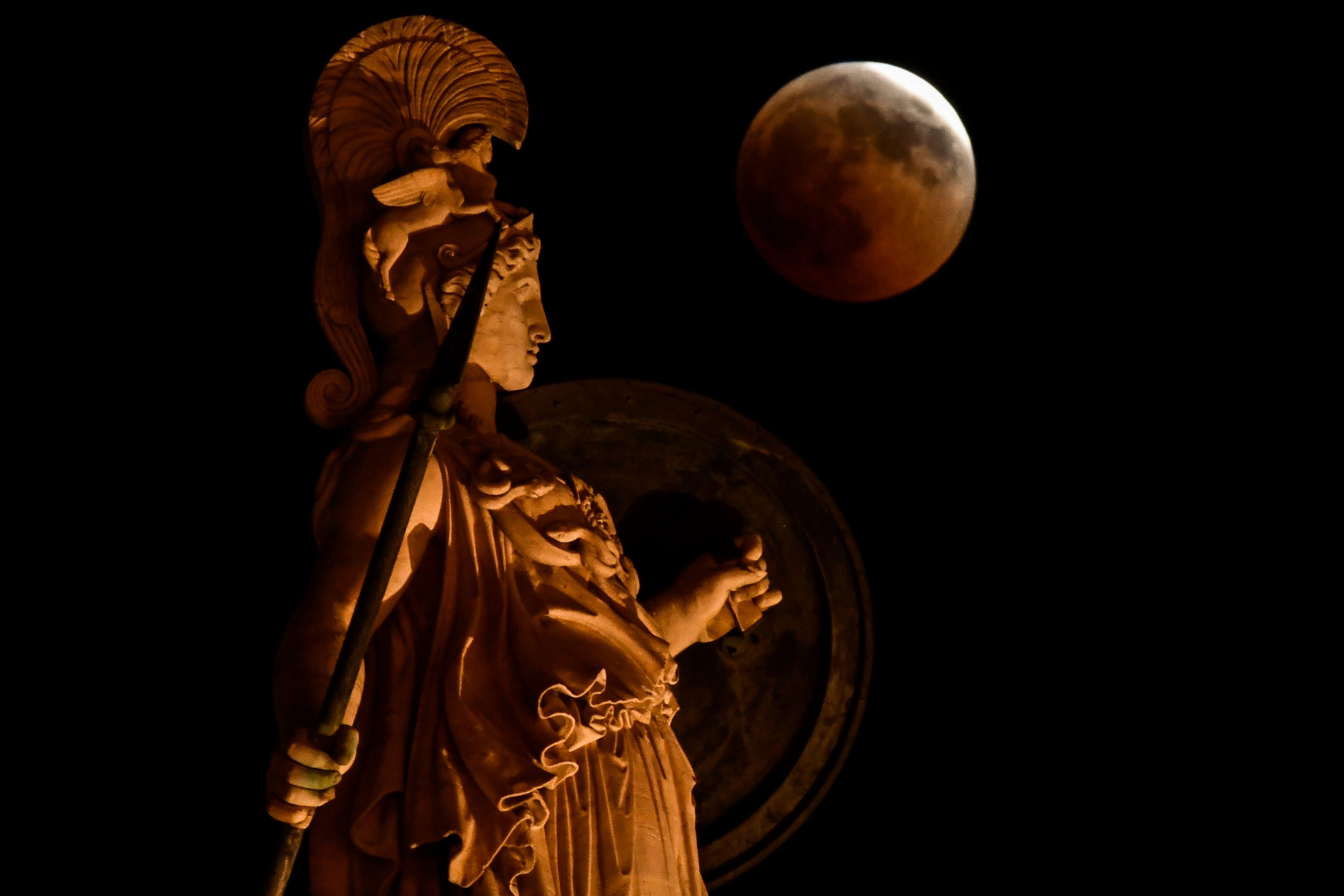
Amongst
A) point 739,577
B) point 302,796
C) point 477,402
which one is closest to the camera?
point 302,796

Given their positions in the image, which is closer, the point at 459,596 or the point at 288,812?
the point at 288,812

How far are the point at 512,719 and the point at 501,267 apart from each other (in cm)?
91

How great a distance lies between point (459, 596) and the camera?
3.06m

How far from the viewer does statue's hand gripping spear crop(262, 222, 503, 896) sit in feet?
8.41

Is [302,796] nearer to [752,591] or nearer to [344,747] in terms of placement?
[344,747]

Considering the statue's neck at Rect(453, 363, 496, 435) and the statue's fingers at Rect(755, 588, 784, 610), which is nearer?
the statue's neck at Rect(453, 363, 496, 435)

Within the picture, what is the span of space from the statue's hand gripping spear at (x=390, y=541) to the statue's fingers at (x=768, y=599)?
3.81ft

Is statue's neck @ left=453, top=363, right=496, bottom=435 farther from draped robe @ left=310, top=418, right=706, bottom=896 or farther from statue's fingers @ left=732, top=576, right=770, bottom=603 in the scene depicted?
statue's fingers @ left=732, top=576, right=770, bottom=603

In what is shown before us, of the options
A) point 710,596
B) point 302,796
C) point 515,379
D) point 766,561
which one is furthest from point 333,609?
point 766,561

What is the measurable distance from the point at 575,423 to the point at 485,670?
961mm

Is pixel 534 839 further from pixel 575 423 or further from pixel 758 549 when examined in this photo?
pixel 575 423

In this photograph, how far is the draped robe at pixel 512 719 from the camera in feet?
9.15

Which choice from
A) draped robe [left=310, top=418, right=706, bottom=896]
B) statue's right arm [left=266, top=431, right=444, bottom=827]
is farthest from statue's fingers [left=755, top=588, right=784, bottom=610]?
statue's right arm [left=266, top=431, right=444, bottom=827]

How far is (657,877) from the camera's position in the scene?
2926 mm
